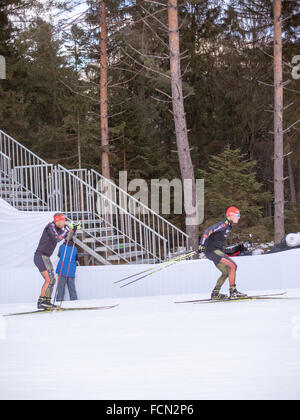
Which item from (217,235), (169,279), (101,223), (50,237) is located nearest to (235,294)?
(217,235)

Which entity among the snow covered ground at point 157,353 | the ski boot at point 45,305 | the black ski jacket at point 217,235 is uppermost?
the black ski jacket at point 217,235

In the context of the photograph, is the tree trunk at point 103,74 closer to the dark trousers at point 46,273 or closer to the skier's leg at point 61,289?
the skier's leg at point 61,289

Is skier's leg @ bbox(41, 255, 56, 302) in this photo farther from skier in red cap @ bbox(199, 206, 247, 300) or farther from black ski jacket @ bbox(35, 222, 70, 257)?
skier in red cap @ bbox(199, 206, 247, 300)

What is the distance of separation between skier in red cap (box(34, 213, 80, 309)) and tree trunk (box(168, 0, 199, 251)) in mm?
7024

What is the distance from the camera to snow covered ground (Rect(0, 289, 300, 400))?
16.2 ft

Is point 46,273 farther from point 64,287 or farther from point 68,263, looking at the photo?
point 64,287

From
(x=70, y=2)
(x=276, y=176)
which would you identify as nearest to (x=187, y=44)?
(x=70, y=2)

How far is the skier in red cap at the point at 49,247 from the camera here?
11320 mm

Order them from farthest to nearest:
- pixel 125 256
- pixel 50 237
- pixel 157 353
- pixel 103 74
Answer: pixel 103 74, pixel 125 256, pixel 50 237, pixel 157 353

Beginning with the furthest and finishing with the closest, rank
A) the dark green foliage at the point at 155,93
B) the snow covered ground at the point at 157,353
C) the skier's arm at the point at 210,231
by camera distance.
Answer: the dark green foliage at the point at 155,93 → the skier's arm at the point at 210,231 → the snow covered ground at the point at 157,353

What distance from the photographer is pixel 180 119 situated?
18.1 m

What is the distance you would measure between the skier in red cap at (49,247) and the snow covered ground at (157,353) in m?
0.76

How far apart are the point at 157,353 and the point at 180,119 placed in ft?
40.3

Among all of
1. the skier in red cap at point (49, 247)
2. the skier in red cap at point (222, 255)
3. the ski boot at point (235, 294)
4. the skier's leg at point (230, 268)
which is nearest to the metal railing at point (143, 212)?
the skier in red cap at point (222, 255)
